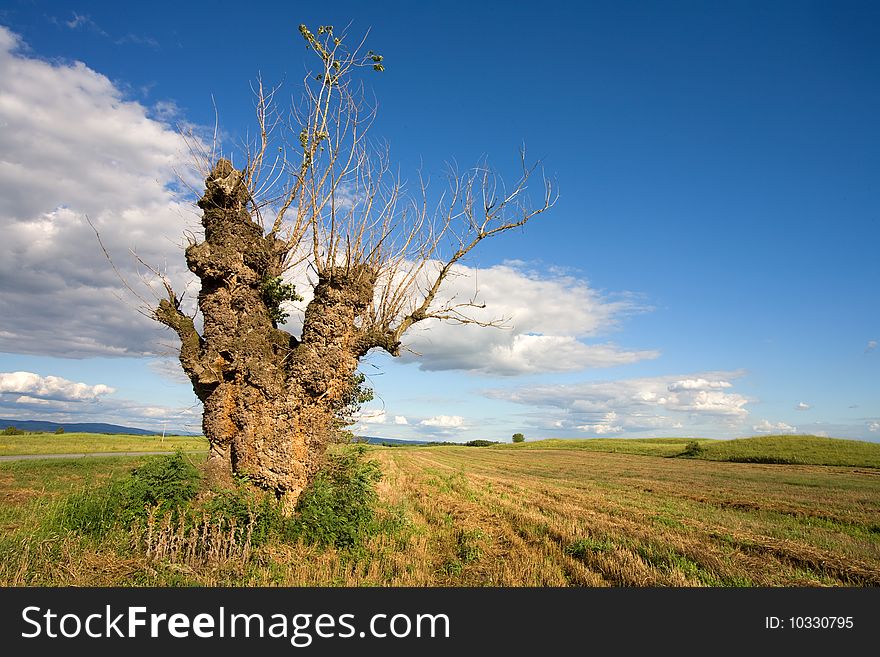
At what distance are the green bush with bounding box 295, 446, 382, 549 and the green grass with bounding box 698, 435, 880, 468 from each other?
48.6 metres

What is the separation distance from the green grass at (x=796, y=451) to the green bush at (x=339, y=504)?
4858 centimetres

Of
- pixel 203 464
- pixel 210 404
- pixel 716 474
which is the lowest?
pixel 716 474

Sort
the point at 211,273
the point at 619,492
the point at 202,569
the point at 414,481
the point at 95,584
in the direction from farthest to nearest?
the point at 414,481, the point at 619,492, the point at 211,273, the point at 202,569, the point at 95,584

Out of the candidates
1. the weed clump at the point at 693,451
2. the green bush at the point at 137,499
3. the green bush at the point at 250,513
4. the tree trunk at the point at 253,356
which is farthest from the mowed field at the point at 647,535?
the weed clump at the point at 693,451

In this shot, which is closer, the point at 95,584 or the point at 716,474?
the point at 95,584

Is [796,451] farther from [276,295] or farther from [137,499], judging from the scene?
[137,499]

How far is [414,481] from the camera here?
88.9ft

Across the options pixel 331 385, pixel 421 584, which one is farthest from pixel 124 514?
pixel 421 584

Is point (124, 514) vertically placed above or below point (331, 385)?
below

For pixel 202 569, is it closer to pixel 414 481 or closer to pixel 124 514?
pixel 124 514

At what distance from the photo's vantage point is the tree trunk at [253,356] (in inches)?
432

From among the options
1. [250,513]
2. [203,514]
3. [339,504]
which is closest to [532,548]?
[339,504]

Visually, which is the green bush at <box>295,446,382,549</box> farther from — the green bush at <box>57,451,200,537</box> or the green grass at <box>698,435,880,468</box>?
the green grass at <box>698,435,880,468</box>

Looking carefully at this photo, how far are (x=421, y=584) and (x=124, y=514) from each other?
587 centimetres
